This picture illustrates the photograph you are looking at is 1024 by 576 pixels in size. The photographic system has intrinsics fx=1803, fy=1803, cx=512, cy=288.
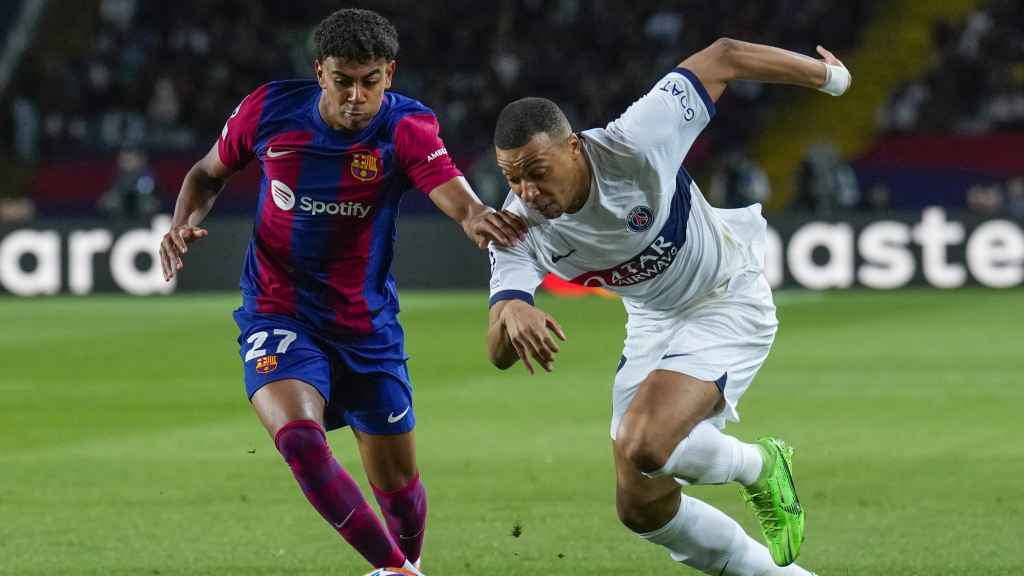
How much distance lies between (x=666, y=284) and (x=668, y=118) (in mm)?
581

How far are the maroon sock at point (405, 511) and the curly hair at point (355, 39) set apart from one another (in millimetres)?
1531

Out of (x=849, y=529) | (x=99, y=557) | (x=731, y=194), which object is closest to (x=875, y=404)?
(x=849, y=529)

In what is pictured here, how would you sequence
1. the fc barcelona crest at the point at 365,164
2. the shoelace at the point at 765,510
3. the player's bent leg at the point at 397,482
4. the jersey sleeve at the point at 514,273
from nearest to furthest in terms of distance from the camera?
the jersey sleeve at the point at 514,273
the fc barcelona crest at the point at 365,164
the shoelace at the point at 765,510
the player's bent leg at the point at 397,482

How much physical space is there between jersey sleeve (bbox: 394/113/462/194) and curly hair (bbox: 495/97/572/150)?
0.41 meters

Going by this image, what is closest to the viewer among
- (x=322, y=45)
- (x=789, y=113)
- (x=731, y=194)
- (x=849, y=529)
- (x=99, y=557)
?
(x=322, y=45)

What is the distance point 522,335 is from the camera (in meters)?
5.27

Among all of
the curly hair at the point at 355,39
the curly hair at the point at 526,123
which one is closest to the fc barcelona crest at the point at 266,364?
the curly hair at the point at 355,39

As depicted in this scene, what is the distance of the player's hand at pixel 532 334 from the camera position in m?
5.21

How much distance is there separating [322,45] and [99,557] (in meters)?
2.25

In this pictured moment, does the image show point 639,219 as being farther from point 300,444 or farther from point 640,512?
point 300,444

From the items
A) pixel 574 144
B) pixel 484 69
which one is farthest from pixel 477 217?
pixel 484 69

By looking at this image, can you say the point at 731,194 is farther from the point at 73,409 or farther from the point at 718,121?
the point at 73,409

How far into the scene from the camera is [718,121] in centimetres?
2573

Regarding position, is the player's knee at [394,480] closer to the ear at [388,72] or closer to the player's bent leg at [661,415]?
the player's bent leg at [661,415]
